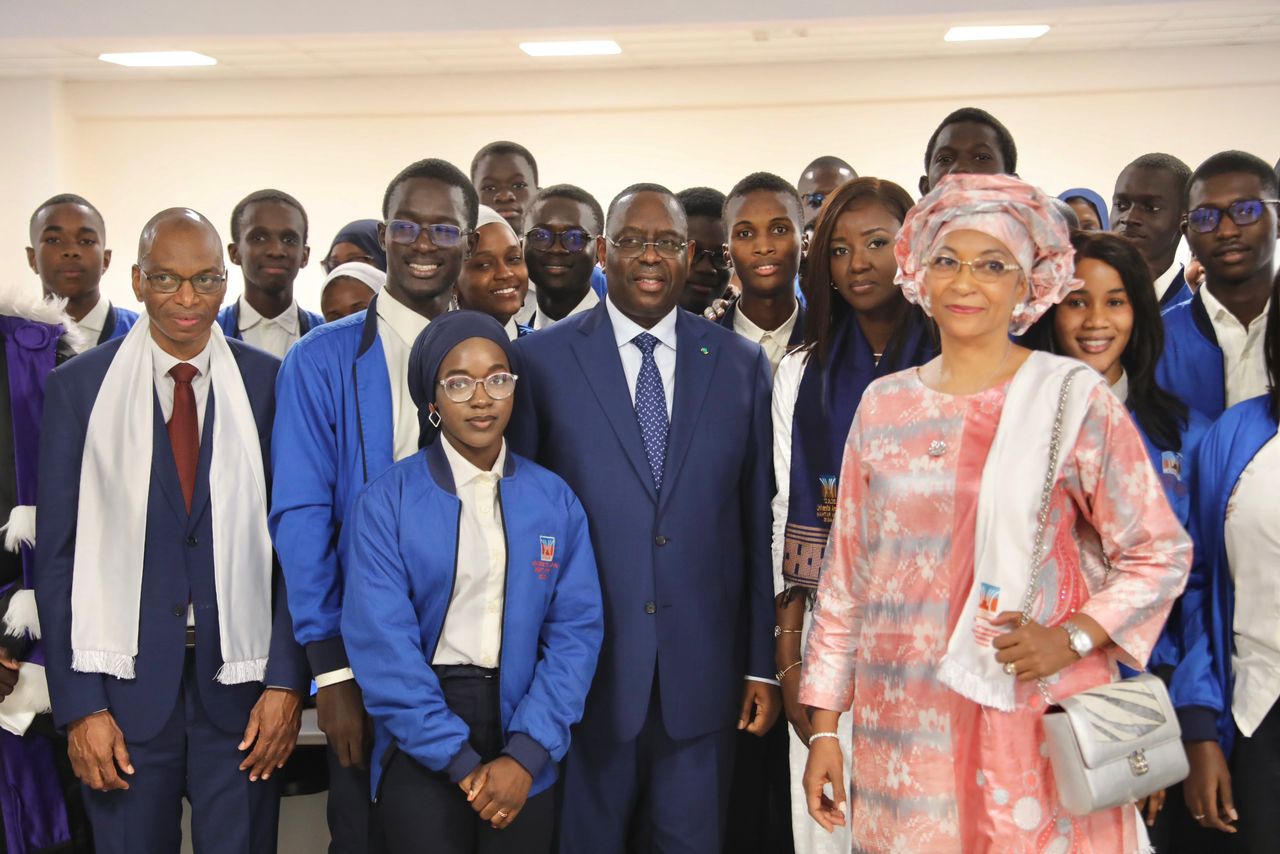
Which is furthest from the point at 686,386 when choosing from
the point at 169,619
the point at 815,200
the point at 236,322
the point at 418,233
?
the point at 815,200

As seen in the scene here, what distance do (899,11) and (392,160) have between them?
4.66m

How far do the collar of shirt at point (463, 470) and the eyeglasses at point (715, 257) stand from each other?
1772 millimetres

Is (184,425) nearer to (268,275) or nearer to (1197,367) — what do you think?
(268,275)

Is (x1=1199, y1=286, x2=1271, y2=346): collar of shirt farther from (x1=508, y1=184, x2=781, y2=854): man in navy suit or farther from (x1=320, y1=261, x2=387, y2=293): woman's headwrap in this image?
(x1=320, y1=261, x2=387, y2=293): woman's headwrap

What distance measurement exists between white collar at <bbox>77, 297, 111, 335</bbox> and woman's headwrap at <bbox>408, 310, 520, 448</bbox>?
8.72 ft

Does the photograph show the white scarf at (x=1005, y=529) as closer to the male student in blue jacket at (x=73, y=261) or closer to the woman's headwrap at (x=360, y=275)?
the woman's headwrap at (x=360, y=275)

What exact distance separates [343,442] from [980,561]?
1617 mm

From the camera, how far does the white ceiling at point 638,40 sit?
7266 mm

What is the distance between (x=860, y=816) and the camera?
2303 millimetres

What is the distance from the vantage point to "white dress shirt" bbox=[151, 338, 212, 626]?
308 centimetres

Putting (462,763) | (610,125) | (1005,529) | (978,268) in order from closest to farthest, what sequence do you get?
(1005,529) < (978,268) < (462,763) < (610,125)

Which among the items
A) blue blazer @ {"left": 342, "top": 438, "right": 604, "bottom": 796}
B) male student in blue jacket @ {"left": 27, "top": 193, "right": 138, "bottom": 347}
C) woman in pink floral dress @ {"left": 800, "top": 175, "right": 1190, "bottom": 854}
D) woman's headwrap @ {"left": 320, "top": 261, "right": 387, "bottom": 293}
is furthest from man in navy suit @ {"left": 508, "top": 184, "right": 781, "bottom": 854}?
male student in blue jacket @ {"left": 27, "top": 193, "right": 138, "bottom": 347}

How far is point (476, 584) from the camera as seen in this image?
2723mm

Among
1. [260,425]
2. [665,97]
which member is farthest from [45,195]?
[260,425]
